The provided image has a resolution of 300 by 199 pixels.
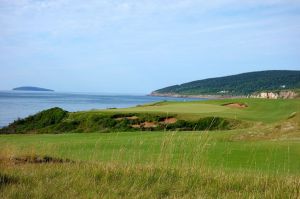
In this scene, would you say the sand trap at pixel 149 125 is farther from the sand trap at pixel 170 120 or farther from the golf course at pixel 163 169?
the golf course at pixel 163 169

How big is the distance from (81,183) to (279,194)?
3038mm

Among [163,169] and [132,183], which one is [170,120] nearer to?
[163,169]

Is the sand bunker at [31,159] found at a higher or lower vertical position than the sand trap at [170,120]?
higher

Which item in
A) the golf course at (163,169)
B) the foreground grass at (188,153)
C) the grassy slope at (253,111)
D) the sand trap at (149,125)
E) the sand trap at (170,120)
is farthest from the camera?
the grassy slope at (253,111)

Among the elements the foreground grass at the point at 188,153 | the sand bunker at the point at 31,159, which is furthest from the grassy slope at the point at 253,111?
the sand bunker at the point at 31,159

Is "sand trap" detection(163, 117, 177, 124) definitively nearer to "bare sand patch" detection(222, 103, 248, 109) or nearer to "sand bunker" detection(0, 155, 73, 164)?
"bare sand patch" detection(222, 103, 248, 109)

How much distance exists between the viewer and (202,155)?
11516 millimetres

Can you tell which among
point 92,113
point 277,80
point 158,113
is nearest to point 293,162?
point 158,113

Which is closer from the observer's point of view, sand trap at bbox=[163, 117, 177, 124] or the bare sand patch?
sand trap at bbox=[163, 117, 177, 124]

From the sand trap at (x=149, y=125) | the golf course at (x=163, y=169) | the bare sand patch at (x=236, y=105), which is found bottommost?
the sand trap at (x=149, y=125)

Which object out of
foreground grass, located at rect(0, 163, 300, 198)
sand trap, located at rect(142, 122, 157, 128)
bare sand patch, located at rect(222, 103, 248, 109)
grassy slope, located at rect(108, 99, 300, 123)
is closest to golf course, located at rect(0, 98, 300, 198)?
foreground grass, located at rect(0, 163, 300, 198)

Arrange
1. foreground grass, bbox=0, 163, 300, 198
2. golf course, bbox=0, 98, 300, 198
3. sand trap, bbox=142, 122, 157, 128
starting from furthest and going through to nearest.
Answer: sand trap, bbox=142, 122, 157, 128 → golf course, bbox=0, 98, 300, 198 → foreground grass, bbox=0, 163, 300, 198

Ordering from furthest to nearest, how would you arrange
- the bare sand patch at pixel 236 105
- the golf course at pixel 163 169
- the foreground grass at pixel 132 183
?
the bare sand patch at pixel 236 105 < the golf course at pixel 163 169 < the foreground grass at pixel 132 183

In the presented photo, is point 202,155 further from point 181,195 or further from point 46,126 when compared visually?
point 46,126
